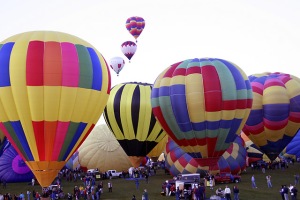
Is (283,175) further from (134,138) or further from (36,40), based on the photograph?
(36,40)

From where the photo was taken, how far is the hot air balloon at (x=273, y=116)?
98.4 feet

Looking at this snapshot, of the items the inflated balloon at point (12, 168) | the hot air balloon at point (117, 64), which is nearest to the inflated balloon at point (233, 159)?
the inflated balloon at point (12, 168)

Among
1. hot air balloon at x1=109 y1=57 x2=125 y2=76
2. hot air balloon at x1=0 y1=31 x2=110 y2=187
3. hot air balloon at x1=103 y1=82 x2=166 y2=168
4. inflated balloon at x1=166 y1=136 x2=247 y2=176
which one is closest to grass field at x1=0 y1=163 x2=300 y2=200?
inflated balloon at x1=166 y1=136 x2=247 y2=176

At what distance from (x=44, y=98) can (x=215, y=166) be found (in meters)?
10.9

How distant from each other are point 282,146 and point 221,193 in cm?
1448

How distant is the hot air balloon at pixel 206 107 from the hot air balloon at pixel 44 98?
6318 millimetres

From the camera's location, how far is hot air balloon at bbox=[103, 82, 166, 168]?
31.1 meters

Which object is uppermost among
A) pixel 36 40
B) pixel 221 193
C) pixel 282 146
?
pixel 36 40

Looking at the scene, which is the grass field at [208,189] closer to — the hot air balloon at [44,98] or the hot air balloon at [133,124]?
the hot air balloon at [44,98]

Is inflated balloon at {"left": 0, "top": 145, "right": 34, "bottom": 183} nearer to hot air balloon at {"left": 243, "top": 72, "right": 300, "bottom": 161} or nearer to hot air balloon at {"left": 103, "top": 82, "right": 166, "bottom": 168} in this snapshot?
hot air balloon at {"left": 103, "top": 82, "right": 166, "bottom": 168}

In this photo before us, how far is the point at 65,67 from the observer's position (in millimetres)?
18406

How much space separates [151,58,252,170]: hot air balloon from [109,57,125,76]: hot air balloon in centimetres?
2263

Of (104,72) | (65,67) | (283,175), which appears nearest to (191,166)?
(283,175)

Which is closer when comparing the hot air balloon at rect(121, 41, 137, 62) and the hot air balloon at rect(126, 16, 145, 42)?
the hot air balloon at rect(126, 16, 145, 42)
